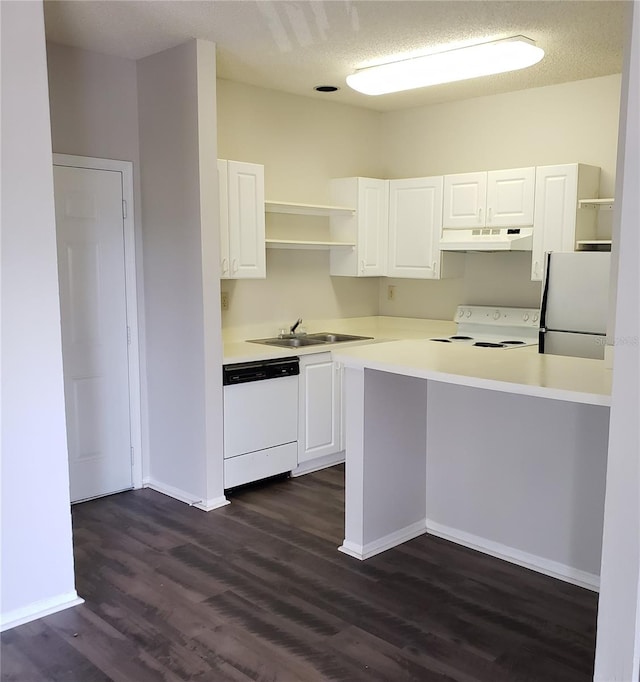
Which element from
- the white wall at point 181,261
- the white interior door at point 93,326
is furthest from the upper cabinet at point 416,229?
the white interior door at point 93,326

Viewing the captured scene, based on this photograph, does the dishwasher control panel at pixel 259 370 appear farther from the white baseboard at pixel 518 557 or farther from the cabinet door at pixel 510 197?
Answer: the cabinet door at pixel 510 197

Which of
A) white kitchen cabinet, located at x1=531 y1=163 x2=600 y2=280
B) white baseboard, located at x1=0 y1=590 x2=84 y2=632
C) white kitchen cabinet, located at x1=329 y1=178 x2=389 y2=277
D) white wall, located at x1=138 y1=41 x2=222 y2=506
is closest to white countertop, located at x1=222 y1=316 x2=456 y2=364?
Result: white wall, located at x1=138 y1=41 x2=222 y2=506

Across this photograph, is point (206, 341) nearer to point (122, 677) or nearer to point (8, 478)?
point (8, 478)

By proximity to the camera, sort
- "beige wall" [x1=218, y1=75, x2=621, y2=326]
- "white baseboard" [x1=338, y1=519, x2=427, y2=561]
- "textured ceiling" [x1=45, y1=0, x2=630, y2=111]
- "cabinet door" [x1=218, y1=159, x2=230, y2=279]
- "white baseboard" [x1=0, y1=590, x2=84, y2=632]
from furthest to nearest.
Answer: "beige wall" [x1=218, y1=75, x2=621, y2=326]
"cabinet door" [x1=218, y1=159, x2=230, y2=279]
"white baseboard" [x1=338, y1=519, x2=427, y2=561]
"textured ceiling" [x1=45, y1=0, x2=630, y2=111]
"white baseboard" [x1=0, y1=590, x2=84, y2=632]

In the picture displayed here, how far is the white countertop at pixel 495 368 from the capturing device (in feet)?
8.03

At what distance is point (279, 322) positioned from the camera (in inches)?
198

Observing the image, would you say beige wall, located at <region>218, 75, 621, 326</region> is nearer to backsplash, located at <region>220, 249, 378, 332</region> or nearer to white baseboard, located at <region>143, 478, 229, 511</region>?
backsplash, located at <region>220, 249, 378, 332</region>

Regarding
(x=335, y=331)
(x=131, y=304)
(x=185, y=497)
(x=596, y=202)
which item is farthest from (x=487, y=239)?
(x=185, y=497)

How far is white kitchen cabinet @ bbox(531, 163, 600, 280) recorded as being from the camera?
14.2 feet

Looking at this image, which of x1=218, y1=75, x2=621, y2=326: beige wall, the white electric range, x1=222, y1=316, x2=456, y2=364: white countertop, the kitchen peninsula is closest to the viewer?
the kitchen peninsula

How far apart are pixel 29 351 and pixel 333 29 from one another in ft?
7.30

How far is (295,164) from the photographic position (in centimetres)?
504

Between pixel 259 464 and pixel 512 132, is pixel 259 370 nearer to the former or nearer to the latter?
pixel 259 464

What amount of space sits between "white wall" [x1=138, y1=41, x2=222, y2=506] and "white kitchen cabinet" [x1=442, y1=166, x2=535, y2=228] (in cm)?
194
